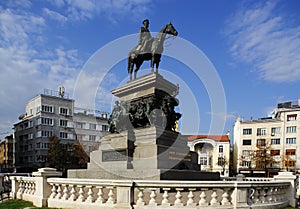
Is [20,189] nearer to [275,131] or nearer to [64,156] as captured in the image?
[64,156]

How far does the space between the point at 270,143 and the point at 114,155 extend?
65328 mm

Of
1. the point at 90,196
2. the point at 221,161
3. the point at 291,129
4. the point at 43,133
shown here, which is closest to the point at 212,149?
the point at 221,161

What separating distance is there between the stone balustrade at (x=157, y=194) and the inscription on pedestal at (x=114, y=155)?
3.81 meters

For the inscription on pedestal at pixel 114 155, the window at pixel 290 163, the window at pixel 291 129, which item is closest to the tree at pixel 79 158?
the window at pixel 290 163

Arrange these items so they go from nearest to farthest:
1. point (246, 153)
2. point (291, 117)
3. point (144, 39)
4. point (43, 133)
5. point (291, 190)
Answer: point (291, 190)
point (144, 39)
point (43, 133)
point (291, 117)
point (246, 153)

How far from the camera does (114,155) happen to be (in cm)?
1578

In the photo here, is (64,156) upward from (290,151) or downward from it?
downward

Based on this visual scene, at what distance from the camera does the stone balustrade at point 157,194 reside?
939 cm

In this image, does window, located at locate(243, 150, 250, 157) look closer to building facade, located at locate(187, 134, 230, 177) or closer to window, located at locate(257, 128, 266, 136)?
building facade, located at locate(187, 134, 230, 177)

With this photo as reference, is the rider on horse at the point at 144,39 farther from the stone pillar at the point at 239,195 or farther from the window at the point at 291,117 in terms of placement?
the window at the point at 291,117

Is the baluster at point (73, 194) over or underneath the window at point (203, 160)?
over

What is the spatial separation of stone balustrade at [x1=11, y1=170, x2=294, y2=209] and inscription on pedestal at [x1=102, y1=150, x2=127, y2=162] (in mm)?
3810

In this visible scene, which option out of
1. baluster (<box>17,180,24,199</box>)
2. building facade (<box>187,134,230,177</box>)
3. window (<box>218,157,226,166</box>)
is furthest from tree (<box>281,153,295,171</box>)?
baluster (<box>17,180,24,199</box>)

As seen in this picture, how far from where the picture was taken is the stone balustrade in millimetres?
9391
